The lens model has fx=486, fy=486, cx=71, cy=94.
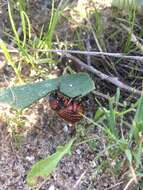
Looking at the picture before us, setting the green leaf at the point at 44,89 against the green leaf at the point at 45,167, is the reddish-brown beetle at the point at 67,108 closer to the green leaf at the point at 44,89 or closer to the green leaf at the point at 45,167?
the green leaf at the point at 44,89

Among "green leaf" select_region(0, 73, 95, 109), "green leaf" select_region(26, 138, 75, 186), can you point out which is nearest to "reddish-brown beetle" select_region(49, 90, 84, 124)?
"green leaf" select_region(0, 73, 95, 109)

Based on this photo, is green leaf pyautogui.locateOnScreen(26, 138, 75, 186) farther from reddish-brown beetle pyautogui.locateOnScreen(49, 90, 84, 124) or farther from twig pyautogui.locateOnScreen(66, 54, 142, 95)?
twig pyautogui.locateOnScreen(66, 54, 142, 95)

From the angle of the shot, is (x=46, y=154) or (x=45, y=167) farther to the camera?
(x=46, y=154)

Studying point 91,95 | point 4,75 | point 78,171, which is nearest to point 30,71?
point 4,75

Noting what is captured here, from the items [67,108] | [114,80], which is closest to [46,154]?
[67,108]

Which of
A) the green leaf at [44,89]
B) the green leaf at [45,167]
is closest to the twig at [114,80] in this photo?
the green leaf at [44,89]

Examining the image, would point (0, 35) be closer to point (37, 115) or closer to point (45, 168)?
point (37, 115)

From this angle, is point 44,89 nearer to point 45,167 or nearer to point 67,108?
point 67,108
